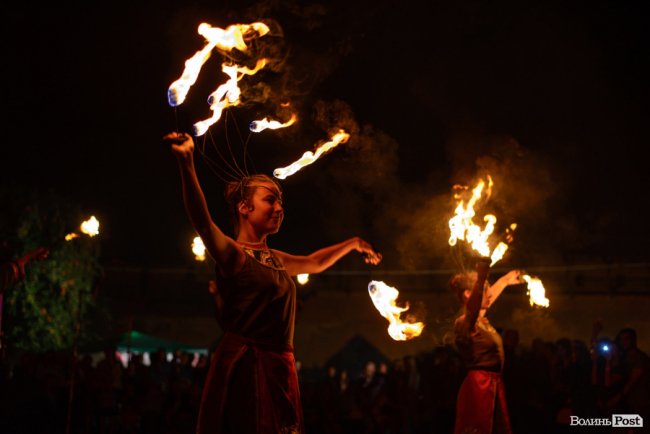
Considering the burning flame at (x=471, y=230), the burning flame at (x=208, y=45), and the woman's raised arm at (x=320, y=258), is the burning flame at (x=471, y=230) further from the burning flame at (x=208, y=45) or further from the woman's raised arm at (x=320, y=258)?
the burning flame at (x=208, y=45)

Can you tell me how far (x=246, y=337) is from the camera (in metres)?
3.58

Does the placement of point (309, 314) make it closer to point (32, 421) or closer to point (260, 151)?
point (32, 421)

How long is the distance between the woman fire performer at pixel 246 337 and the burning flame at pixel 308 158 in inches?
44.4

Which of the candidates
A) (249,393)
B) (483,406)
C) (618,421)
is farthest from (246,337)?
(618,421)

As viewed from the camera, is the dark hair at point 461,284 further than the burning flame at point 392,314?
Yes

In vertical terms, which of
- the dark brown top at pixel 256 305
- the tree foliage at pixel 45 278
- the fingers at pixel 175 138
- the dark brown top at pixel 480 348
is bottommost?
the dark brown top at pixel 256 305

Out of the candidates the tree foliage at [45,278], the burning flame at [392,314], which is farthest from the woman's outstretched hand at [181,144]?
the tree foliage at [45,278]

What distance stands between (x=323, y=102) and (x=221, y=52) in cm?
214

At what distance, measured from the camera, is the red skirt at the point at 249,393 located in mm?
3424

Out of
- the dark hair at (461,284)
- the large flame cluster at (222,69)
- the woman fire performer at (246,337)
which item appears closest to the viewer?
the woman fire performer at (246,337)

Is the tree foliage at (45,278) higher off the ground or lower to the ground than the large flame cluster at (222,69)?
higher

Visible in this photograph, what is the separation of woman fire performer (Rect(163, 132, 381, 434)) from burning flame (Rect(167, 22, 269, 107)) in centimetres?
67

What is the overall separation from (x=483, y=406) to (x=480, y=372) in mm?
302

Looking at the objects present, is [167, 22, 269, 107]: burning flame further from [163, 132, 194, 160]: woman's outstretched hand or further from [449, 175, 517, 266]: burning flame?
[449, 175, 517, 266]: burning flame
